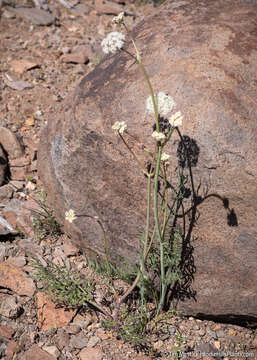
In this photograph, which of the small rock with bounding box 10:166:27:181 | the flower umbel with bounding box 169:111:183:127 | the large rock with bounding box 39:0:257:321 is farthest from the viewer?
the small rock with bounding box 10:166:27:181

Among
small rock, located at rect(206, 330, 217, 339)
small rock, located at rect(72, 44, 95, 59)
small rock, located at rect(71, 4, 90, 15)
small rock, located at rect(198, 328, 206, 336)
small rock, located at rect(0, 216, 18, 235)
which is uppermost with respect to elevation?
small rock, located at rect(71, 4, 90, 15)

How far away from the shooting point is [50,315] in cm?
257

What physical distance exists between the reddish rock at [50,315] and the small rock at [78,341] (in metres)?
0.11

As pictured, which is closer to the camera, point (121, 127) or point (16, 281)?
point (121, 127)

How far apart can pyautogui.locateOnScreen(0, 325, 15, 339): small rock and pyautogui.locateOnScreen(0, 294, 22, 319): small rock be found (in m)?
0.08

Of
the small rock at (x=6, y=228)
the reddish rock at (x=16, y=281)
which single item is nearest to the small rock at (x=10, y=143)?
the small rock at (x=6, y=228)

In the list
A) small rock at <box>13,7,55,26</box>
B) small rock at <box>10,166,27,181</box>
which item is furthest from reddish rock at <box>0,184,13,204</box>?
small rock at <box>13,7,55,26</box>

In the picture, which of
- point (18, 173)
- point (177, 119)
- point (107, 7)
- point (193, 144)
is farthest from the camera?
point (107, 7)

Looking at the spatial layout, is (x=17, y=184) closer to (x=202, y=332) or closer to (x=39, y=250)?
(x=39, y=250)

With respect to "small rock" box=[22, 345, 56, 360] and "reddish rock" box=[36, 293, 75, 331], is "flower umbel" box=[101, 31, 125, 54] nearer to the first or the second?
"reddish rock" box=[36, 293, 75, 331]

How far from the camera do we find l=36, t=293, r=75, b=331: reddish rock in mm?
2539

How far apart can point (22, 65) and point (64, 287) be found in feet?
10.5

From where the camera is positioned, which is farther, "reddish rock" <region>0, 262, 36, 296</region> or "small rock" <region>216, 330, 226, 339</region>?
"reddish rock" <region>0, 262, 36, 296</region>

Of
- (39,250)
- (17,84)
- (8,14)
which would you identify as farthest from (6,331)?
(8,14)
